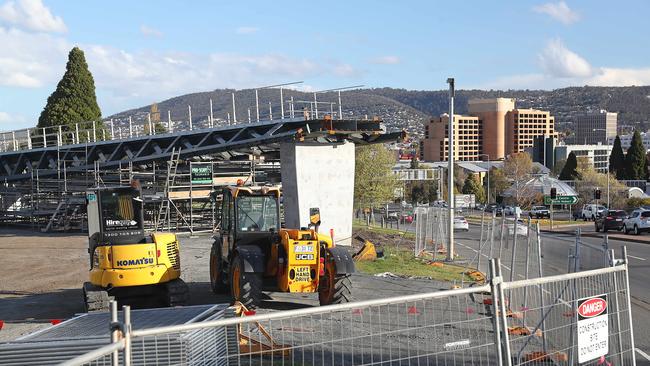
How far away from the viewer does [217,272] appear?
1825cm

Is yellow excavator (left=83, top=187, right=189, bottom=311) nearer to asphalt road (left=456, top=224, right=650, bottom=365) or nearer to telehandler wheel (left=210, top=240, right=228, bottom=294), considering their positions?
telehandler wheel (left=210, top=240, right=228, bottom=294)

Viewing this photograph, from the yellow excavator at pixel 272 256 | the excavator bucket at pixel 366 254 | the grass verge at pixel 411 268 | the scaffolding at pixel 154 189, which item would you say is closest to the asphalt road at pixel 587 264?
the grass verge at pixel 411 268

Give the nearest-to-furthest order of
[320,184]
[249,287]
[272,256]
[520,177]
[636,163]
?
[249,287] → [272,256] → [320,184] → [520,177] → [636,163]

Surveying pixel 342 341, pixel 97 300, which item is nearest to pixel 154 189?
pixel 97 300

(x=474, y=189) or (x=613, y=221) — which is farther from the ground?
(x=474, y=189)

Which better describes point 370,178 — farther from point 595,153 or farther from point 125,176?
point 595,153

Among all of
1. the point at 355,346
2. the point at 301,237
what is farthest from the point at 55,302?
the point at 355,346

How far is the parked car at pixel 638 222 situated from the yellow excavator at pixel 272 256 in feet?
110

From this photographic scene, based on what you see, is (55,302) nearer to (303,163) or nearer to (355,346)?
(355,346)

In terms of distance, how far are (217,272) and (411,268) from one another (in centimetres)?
794

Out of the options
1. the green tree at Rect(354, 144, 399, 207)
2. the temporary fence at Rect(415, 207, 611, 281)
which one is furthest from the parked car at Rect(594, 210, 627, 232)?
the green tree at Rect(354, 144, 399, 207)

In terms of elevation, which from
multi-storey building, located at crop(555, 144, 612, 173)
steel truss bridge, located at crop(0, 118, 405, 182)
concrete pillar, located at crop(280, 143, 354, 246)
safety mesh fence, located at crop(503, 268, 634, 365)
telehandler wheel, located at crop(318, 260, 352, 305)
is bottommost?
telehandler wheel, located at crop(318, 260, 352, 305)

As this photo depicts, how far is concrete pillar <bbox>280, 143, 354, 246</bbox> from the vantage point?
31.6 metres

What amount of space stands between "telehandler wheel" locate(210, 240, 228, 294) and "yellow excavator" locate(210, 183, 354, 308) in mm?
1164
